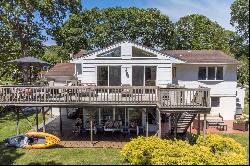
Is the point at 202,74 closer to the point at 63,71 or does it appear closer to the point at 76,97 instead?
the point at 63,71

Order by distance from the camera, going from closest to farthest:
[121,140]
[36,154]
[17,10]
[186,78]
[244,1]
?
1. [36,154]
2. [121,140]
3. [186,78]
4. [17,10]
5. [244,1]

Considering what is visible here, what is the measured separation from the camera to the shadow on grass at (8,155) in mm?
20145

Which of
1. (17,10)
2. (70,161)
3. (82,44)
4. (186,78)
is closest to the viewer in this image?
(70,161)

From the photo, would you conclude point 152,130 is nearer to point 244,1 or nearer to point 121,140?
point 121,140

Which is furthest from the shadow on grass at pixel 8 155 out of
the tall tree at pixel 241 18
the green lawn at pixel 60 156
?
the tall tree at pixel 241 18

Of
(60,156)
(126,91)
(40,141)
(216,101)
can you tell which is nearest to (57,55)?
(216,101)

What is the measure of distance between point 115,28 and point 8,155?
140 ft

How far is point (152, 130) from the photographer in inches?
1081

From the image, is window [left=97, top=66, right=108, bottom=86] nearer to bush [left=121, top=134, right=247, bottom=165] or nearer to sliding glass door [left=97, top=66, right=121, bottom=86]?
sliding glass door [left=97, top=66, right=121, bottom=86]

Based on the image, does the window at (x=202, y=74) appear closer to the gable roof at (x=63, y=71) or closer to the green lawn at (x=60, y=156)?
the green lawn at (x=60, y=156)

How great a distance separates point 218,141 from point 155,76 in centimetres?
744

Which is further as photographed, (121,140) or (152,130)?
(152,130)

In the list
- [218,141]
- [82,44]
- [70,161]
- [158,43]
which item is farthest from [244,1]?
A: [70,161]

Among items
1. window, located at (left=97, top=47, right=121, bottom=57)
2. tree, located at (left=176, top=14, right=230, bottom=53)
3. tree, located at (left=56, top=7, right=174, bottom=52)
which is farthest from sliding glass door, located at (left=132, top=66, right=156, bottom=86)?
tree, located at (left=176, top=14, right=230, bottom=53)
